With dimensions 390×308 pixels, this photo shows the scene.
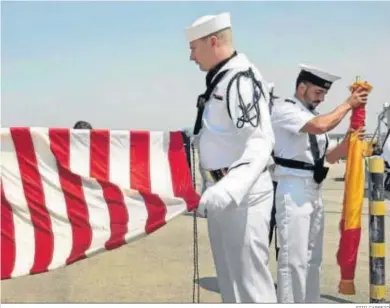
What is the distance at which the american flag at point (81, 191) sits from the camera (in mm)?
3912

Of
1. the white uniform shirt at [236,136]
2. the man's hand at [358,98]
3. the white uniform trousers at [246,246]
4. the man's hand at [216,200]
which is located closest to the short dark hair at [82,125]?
the man's hand at [358,98]

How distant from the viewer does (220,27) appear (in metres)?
3.47

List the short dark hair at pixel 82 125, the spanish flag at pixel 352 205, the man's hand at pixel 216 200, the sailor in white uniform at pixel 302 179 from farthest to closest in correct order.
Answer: the short dark hair at pixel 82 125
the spanish flag at pixel 352 205
the sailor in white uniform at pixel 302 179
the man's hand at pixel 216 200

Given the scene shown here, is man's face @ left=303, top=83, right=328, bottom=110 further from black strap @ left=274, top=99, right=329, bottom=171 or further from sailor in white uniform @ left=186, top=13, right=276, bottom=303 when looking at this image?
sailor in white uniform @ left=186, top=13, right=276, bottom=303

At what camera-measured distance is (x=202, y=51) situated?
350cm

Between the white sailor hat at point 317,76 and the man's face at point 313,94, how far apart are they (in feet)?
0.11

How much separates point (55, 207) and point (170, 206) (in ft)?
2.22

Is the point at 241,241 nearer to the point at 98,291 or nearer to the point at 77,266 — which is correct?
the point at 98,291

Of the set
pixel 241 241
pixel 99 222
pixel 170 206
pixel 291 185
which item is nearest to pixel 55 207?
pixel 99 222

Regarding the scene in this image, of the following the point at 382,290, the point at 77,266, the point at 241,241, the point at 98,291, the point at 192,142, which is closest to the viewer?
the point at 241,241

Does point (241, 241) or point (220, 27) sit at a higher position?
point (220, 27)

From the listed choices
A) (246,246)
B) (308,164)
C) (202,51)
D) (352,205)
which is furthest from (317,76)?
(246,246)

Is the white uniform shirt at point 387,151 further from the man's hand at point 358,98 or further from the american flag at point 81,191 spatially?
the american flag at point 81,191

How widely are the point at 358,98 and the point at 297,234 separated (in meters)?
0.99
